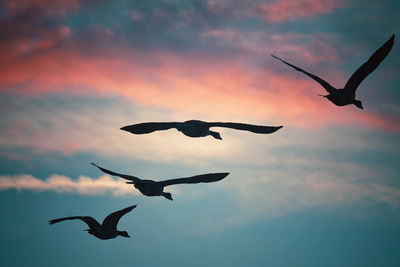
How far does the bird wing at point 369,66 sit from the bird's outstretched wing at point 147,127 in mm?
8579

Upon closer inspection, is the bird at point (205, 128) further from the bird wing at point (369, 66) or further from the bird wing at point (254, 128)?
the bird wing at point (369, 66)

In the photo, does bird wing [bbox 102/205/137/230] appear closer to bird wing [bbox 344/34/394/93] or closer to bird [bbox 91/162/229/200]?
bird [bbox 91/162/229/200]

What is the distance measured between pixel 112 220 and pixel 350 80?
521 inches

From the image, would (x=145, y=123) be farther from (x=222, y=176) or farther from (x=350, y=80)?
(x=350, y=80)

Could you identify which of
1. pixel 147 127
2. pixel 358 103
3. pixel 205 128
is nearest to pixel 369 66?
pixel 358 103

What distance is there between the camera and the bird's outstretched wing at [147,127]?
23831 mm

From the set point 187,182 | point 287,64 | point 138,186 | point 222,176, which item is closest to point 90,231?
point 138,186

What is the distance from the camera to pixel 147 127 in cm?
2434

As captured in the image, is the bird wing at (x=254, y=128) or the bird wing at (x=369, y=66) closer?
the bird wing at (x=369, y=66)

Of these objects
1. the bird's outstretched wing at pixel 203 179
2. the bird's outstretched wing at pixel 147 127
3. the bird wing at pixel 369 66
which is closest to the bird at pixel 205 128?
the bird's outstretched wing at pixel 147 127

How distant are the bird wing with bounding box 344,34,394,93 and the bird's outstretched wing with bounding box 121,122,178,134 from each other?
858cm

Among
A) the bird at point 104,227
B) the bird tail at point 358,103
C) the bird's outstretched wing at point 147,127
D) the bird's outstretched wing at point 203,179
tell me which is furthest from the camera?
the bird at point 104,227

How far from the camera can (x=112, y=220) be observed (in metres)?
24.2

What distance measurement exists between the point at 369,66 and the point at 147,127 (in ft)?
35.7
